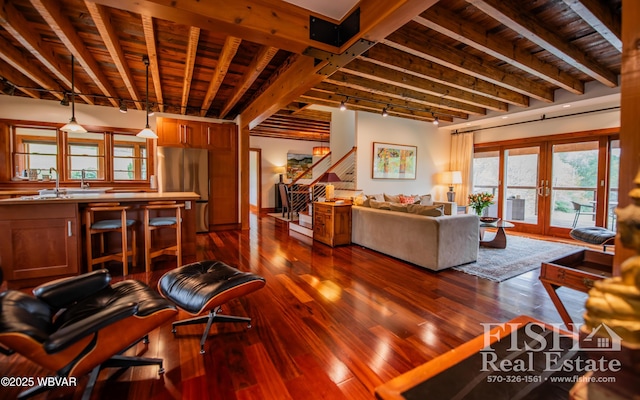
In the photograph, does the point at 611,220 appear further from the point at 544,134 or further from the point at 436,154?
the point at 436,154

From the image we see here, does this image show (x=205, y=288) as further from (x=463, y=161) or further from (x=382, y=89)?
(x=463, y=161)

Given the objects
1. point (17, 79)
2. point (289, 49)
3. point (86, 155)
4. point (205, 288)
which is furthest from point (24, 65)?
point (205, 288)

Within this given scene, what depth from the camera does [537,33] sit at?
2.88m

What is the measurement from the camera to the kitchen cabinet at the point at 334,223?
470cm

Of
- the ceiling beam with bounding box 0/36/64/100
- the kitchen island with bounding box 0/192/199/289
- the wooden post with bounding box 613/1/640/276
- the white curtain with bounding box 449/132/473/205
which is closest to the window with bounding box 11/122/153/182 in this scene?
the ceiling beam with bounding box 0/36/64/100

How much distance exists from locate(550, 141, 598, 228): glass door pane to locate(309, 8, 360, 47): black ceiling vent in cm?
572

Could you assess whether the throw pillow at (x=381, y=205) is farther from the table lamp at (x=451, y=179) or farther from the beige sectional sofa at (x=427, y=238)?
the table lamp at (x=451, y=179)

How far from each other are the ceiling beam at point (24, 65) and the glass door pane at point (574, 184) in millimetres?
8934

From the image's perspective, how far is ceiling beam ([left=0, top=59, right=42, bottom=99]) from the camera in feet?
12.8

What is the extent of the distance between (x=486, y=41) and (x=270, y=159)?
721 cm

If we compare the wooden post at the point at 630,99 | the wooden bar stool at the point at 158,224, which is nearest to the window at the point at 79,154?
the wooden bar stool at the point at 158,224

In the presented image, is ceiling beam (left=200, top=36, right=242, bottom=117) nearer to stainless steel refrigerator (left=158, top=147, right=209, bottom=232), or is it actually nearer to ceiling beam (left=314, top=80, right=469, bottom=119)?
stainless steel refrigerator (left=158, top=147, right=209, bottom=232)

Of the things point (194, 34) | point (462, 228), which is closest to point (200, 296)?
point (194, 34)

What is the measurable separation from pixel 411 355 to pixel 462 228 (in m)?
2.26
